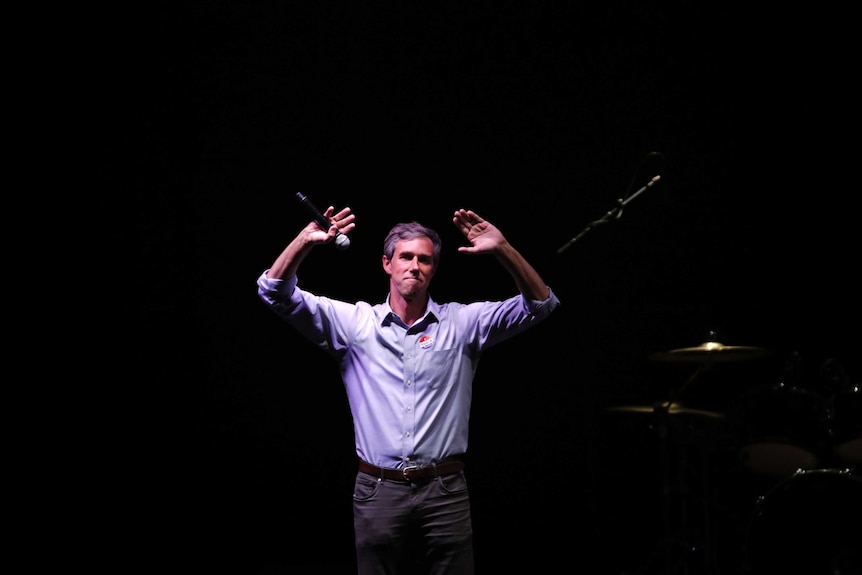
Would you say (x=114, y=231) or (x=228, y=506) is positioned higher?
(x=114, y=231)

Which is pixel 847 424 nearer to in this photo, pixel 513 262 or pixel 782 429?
pixel 782 429

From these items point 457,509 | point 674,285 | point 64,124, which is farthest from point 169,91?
point 674,285

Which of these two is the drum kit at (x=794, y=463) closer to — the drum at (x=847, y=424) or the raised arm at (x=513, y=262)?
the drum at (x=847, y=424)

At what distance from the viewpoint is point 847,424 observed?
12.5 ft

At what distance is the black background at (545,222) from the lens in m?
3.79

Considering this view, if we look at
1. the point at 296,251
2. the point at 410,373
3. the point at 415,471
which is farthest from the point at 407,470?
the point at 296,251

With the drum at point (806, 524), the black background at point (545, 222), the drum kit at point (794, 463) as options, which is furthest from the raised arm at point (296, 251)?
the drum at point (806, 524)

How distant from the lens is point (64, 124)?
128 inches

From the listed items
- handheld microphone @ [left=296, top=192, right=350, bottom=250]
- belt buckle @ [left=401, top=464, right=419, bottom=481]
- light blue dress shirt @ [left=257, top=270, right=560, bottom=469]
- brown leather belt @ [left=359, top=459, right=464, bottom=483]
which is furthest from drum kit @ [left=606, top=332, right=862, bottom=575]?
handheld microphone @ [left=296, top=192, right=350, bottom=250]

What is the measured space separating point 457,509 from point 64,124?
8.06 ft

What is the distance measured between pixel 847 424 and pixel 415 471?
267 centimetres

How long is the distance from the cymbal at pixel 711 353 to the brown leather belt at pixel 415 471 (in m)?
1.63

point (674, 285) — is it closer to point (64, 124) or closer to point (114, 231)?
point (114, 231)

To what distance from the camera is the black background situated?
3793mm
